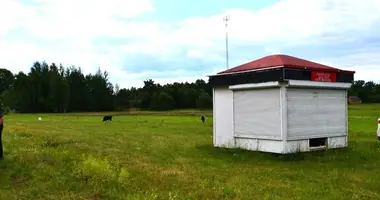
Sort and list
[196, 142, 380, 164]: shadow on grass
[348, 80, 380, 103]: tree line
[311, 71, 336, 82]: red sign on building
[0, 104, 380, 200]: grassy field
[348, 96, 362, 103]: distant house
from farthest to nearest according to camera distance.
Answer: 1. [348, 80, 380, 103]: tree line
2. [348, 96, 362, 103]: distant house
3. [311, 71, 336, 82]: red sign on building
4. [196, 142, 380, 164]: shadow on grass
5. [0, 104, 380, 200]: grassy field

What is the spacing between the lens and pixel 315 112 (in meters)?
17.1

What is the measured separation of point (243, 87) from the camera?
57.1ft

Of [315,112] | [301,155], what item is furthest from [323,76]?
[301,155]

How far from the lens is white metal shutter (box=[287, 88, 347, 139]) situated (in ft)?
53.5

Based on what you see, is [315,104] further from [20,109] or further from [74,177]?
[20,109]

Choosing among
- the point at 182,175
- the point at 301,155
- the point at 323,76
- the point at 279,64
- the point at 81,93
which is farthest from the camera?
the point at 81,93

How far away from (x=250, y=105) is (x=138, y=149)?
4.83 m

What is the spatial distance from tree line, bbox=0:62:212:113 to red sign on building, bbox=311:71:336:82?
301 feet

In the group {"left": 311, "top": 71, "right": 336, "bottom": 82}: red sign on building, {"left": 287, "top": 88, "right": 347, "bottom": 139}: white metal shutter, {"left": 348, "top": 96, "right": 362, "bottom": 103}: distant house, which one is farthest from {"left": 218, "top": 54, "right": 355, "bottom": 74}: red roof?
{"left": 348, "top": 96, "right": 362, "bottom": 103}: distant house

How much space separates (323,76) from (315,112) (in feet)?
4.81

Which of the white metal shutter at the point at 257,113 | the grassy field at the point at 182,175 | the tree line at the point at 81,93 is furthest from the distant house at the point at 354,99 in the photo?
the grassy field at the point at 182,175

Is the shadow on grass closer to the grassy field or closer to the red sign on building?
the grassy field

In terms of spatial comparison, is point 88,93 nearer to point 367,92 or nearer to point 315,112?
point 367,92

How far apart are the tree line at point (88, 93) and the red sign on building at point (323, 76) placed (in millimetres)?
91742
